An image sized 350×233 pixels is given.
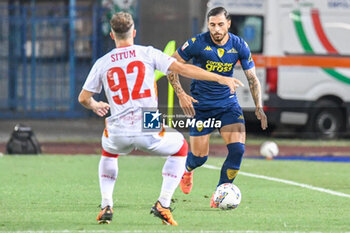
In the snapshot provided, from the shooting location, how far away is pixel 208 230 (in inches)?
332

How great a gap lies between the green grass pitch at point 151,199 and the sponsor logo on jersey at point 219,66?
143 cm

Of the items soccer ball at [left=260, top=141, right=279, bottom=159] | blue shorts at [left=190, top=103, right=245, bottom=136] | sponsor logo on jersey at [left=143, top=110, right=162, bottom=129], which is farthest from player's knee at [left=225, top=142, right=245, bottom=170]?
soccer ball at [left=260, top=141, right=279, bottom=159]

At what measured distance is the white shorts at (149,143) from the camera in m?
8.54

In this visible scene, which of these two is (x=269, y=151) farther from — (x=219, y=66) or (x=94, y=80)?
(x=94, y=80)

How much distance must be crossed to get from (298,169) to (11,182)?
15.2 ft

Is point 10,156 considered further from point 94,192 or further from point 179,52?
point 179,52

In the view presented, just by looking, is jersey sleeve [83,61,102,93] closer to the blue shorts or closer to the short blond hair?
the short blond hair

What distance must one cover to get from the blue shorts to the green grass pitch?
80 cm

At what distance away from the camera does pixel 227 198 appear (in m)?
9.91

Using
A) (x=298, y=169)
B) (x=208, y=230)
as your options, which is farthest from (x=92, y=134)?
(x=208, y=230)

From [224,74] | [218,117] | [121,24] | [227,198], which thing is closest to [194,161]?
[218,117]

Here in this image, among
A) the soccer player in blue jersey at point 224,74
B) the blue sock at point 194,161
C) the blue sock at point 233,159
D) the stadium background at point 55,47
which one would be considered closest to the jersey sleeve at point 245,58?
the soccer player in blue jersey at point 224,74

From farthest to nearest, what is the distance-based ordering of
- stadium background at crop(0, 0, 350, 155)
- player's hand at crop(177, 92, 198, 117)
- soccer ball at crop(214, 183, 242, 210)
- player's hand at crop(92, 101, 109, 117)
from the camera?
stadium background at crop(0, 0, 350, 155) → soccer ball at crop(214, 183, 242, 210) → player's hand at crop(177, 92, 198, 117) → player's hand at crop(92, 101, 109, 117)

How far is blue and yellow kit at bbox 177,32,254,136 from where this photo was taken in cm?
1042
